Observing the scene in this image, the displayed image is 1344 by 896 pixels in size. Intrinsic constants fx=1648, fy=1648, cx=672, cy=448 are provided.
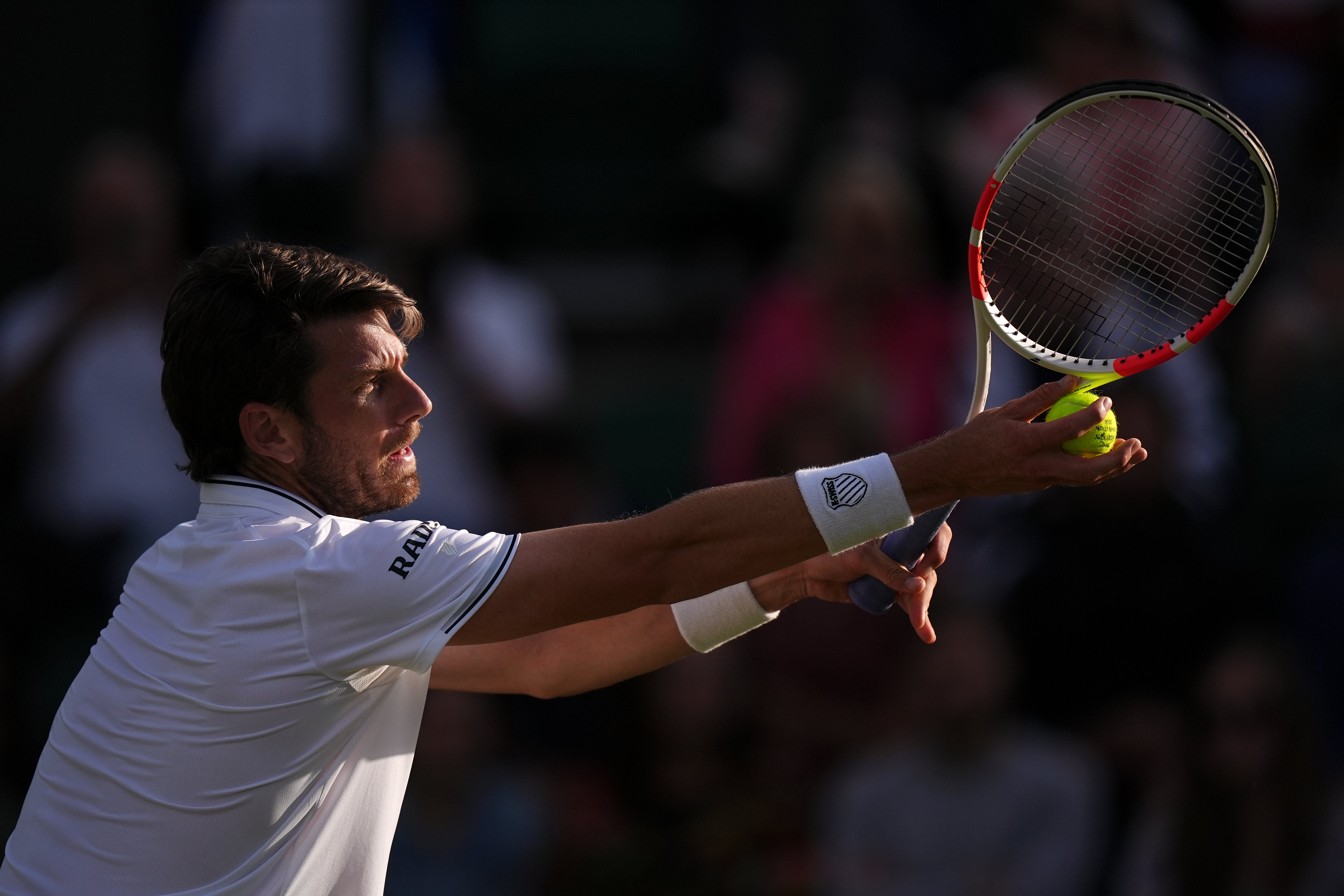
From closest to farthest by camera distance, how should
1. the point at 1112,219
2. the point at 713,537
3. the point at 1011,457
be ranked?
the point at 1011,457 < the point at 713,537 < the point at 1112,219

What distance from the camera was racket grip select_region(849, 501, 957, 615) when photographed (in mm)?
3234

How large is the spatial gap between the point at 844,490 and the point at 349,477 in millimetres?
963

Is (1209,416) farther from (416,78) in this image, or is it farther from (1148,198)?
(416,78)

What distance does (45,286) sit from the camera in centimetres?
736

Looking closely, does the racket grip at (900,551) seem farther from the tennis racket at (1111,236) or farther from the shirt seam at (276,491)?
the shirt seam at (276,491)

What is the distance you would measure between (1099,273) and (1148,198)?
632 mm

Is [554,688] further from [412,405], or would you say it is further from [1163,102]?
[1163,102]

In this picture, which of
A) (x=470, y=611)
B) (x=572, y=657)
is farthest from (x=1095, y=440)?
(x=572, y=657)

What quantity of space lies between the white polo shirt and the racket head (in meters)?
1.34

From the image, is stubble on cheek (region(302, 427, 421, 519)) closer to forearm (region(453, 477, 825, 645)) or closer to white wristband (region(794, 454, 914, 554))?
forearm (region(453, 477, 825, 645))

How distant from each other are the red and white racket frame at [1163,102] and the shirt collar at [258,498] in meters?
1.26

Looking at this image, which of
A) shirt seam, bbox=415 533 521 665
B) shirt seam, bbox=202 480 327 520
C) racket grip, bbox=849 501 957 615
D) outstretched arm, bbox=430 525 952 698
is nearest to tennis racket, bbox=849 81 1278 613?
racket grip, bbox=849 501 957 615

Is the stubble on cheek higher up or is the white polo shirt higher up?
the stubble on cheek

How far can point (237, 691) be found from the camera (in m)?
2.93
